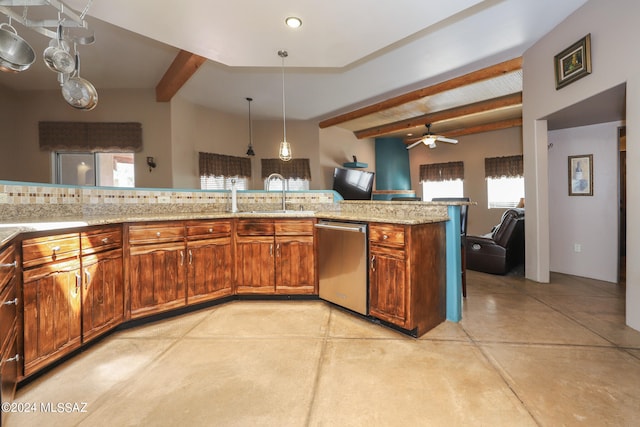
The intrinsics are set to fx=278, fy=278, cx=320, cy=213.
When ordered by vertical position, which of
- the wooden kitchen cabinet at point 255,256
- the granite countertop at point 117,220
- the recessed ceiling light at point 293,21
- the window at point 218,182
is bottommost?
the wooden kitchen cabinet at point 255,256

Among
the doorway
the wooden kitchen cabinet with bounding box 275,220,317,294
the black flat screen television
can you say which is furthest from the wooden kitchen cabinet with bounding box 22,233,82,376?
the doorway

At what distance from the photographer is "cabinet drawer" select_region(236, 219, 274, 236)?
8.93ft

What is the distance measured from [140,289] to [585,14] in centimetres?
458

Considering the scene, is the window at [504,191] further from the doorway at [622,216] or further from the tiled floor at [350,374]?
the tiled floor at [350,374]

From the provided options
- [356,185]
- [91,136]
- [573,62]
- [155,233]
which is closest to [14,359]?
[155,233]

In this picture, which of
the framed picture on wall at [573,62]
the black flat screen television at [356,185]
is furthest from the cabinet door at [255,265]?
the framed picture on wall at [573,62]

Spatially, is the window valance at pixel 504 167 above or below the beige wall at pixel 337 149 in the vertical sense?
below

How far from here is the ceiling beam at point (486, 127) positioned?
20.4 ft

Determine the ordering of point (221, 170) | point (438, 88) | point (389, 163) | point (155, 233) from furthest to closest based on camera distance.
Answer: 1. point (389, 163)
2. point (221, 170)
3. point (438, 88)
4. point (155, 233)

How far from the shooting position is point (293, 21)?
2.11m

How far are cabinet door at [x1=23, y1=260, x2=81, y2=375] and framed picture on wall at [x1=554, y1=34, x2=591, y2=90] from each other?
4.34m

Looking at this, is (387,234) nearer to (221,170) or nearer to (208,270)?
(208,270)

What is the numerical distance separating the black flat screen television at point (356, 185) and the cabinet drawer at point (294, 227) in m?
1.18

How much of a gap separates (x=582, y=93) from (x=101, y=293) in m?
4.40
